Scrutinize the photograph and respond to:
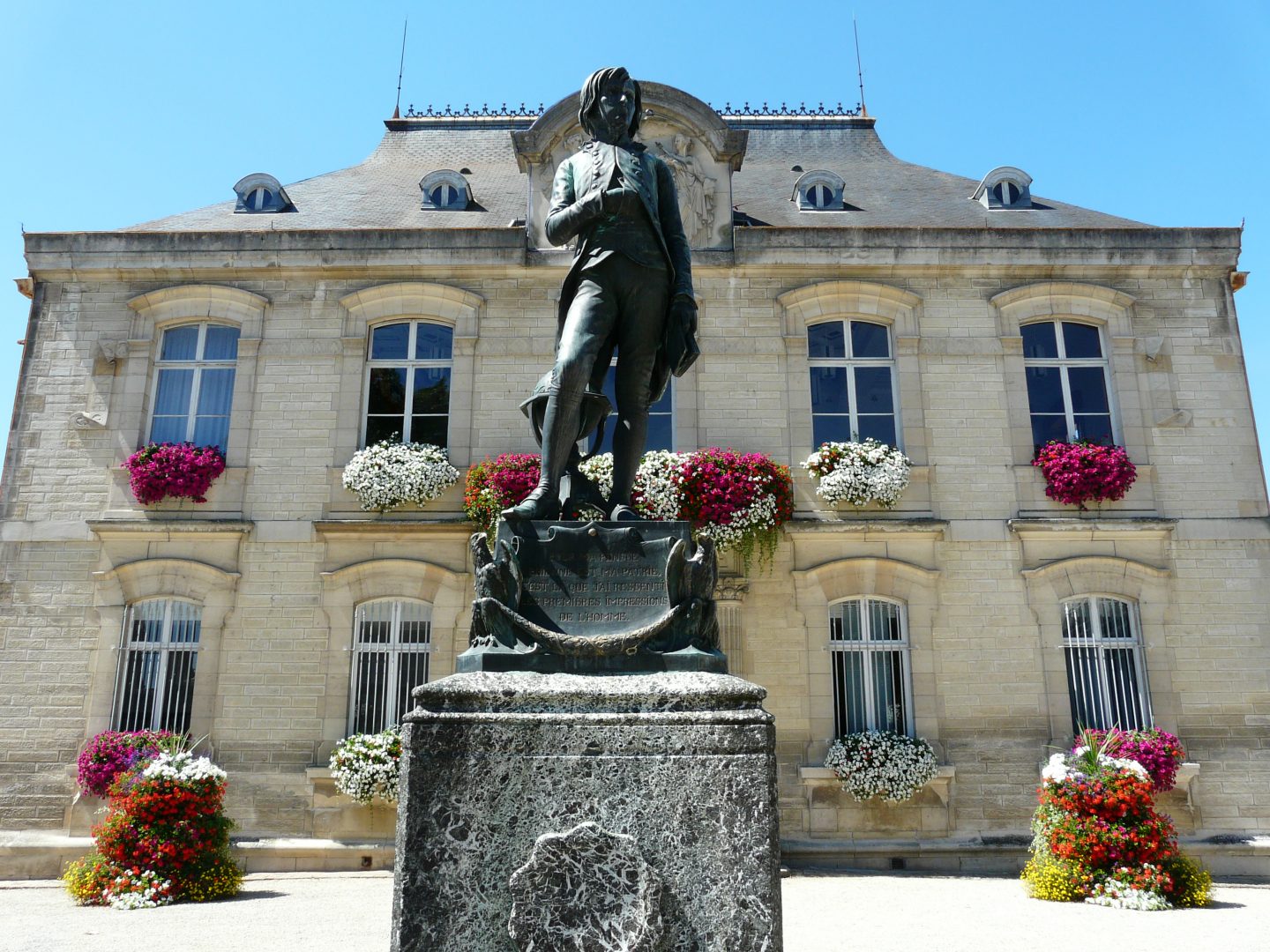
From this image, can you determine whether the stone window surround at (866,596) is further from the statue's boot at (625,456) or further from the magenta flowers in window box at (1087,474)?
the statue's boot at (625,456)

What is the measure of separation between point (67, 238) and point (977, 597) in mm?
11414

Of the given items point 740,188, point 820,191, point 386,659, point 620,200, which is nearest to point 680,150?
point 740,188

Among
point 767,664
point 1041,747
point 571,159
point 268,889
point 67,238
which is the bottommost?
point 268,889

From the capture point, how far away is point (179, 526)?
10.8 meters

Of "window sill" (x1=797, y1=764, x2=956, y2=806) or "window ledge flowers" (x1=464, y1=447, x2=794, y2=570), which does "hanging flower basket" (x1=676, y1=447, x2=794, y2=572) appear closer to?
"window ledge flowers" (x1=464, y1=447, x2=794, y2=570)

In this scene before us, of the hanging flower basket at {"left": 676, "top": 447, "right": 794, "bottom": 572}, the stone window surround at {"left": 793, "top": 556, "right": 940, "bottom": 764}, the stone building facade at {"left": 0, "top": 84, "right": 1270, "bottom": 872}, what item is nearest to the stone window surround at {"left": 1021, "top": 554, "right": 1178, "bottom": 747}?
the stone building facade at {"left": 0, "top": 84, "right": 1270, "bottom": 872}

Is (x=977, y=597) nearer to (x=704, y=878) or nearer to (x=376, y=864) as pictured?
(x=376, y=864)

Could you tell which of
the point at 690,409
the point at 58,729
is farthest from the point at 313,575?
the point at 690,409

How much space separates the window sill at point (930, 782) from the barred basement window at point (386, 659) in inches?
163

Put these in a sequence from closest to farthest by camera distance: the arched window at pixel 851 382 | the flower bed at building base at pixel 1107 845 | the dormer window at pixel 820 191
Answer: the flower bed at building base at pixel 1107 845
the arched window at pixel 851 382
the dormer window at pixel 820 191

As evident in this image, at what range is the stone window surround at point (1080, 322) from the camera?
1126 centimetres

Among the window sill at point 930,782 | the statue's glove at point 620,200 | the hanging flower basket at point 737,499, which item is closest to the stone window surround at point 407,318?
the hanging flower basket at point 737,499

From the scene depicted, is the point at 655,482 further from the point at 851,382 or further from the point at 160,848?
the point at 160,848

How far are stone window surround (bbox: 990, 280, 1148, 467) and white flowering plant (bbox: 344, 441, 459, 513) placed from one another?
6.53 meters
